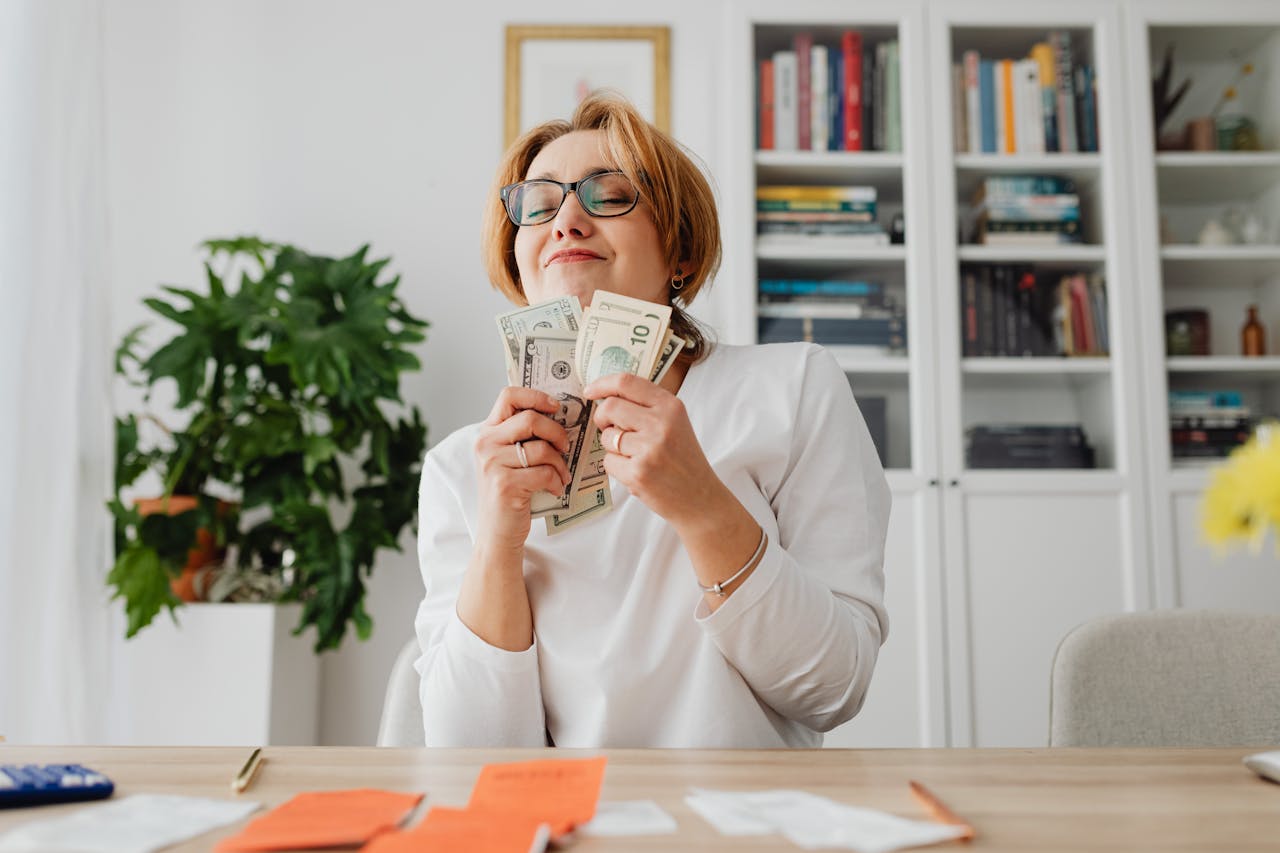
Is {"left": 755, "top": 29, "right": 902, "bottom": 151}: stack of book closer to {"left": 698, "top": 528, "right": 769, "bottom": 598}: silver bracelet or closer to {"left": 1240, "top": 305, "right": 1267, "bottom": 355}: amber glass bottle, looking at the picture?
{"left": 1240, "top": 305, "right": 1267, "bottom": 355}: amber glass bottle

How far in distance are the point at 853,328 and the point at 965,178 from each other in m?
0.53

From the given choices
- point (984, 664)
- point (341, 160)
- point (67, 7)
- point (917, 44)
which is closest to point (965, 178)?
point (917, 44)

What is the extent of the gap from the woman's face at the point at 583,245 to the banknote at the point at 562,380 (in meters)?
0.13

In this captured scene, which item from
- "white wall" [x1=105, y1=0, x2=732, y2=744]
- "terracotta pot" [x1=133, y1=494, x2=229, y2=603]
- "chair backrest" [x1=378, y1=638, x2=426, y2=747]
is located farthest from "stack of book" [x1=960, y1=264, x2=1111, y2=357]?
"terracotta pot" [x1=133, y1=494, x2=229, y2=603]

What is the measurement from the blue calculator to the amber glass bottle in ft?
9.48

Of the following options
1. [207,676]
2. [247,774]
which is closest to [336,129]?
[207,676]

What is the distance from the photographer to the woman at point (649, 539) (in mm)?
998

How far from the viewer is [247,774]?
0.75 metres

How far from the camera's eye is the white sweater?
1039 mm

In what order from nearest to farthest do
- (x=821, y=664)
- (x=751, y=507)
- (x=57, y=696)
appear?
(x=821, y=664)
(x=751, y=507)
(x=57, y=696)

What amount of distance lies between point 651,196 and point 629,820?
2.81 ft

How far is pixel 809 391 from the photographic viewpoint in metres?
1.23

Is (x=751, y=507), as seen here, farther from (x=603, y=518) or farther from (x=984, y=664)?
(x=984, y=664)

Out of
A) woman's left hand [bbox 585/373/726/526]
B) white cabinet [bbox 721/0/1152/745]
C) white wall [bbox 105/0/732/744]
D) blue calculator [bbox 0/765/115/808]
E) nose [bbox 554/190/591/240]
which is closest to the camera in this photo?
blue calculator [bbox 0/765/115/808]
